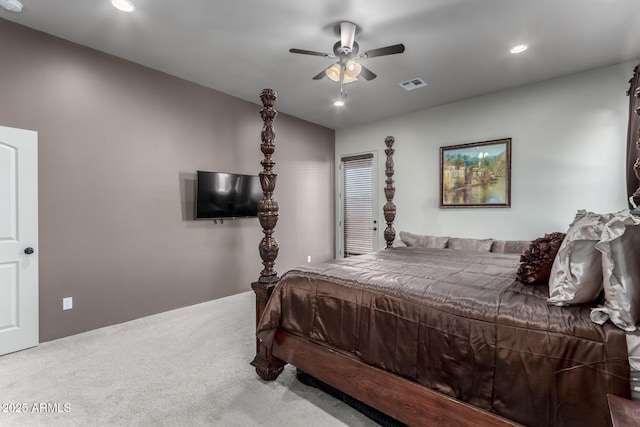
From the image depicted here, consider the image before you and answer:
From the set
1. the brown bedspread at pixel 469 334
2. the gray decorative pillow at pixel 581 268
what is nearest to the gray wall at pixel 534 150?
the brown bedspread at pixel 469 334

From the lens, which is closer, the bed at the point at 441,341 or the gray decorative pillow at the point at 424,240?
the bed at the point at 441,341

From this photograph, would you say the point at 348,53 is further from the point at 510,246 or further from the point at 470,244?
the point at 510,246

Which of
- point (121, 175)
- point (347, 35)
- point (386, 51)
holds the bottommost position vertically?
point (121, 175)

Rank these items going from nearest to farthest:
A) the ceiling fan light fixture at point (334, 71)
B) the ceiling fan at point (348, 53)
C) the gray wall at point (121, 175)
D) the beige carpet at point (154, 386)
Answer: the beige carpet at point (154, 386), the ceiling fan at point (348, 53), the gray wall at point (121, 175), the ceiling fan light fixture at point (334, 71)

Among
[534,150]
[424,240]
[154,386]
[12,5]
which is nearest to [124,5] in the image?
[12,5]

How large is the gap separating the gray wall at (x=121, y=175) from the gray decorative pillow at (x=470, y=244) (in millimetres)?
3024

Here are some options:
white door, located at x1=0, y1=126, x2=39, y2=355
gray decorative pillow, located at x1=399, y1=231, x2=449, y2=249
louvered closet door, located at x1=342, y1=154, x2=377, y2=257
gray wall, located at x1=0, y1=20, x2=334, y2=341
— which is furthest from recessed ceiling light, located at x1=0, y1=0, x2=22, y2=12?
gray decorative pillow, located at x1=399, y1=231, x2=449, y2=249

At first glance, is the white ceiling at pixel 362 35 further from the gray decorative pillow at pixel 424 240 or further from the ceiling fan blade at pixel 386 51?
the gray decorative pillow at pixel 424 240

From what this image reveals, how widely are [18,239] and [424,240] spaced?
15.9 ft

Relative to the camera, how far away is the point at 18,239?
9.04ft

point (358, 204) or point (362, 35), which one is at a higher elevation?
point (362, 35)

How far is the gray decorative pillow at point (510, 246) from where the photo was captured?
12.7ft

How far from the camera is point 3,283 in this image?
8.80 ft

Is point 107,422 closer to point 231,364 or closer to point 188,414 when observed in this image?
point 188,414
